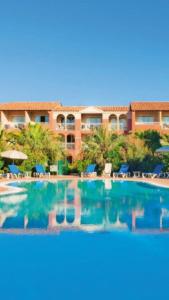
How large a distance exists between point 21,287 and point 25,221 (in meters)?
4.97

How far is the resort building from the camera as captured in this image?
121 ft

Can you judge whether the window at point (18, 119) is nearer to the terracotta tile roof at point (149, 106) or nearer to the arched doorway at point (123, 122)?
the arched doorway at point (123, 122)

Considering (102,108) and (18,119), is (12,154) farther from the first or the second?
(102,108)

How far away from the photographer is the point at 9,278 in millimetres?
5863

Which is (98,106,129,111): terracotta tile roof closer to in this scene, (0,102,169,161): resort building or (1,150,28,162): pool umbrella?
(0,102,169,161): resort building

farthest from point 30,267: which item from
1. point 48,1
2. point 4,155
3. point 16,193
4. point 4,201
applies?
point 48,1

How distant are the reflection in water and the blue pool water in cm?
3

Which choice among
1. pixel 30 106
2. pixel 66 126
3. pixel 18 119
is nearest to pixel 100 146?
pixel 66 126

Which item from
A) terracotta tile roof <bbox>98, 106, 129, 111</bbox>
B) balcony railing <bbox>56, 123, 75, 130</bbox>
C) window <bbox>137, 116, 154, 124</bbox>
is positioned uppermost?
terracotta tile roof <bbox>98, 106, 129, 111</bbox>

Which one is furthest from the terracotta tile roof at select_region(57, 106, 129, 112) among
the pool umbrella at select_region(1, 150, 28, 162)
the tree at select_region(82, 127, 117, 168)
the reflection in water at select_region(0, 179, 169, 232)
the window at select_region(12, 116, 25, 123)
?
the reflection in water at select_region(0, 179, 169, 232)

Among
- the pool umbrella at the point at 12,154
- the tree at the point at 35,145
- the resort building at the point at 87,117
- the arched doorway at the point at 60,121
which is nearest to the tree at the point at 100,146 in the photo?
the tree at the point at 35,145

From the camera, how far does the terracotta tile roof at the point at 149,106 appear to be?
36.8m

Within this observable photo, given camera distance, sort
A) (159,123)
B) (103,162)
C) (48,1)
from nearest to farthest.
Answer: (48,1)
(103,162)
(159,123)

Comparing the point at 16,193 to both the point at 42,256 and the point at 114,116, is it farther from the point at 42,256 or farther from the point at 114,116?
the point at 114,116
